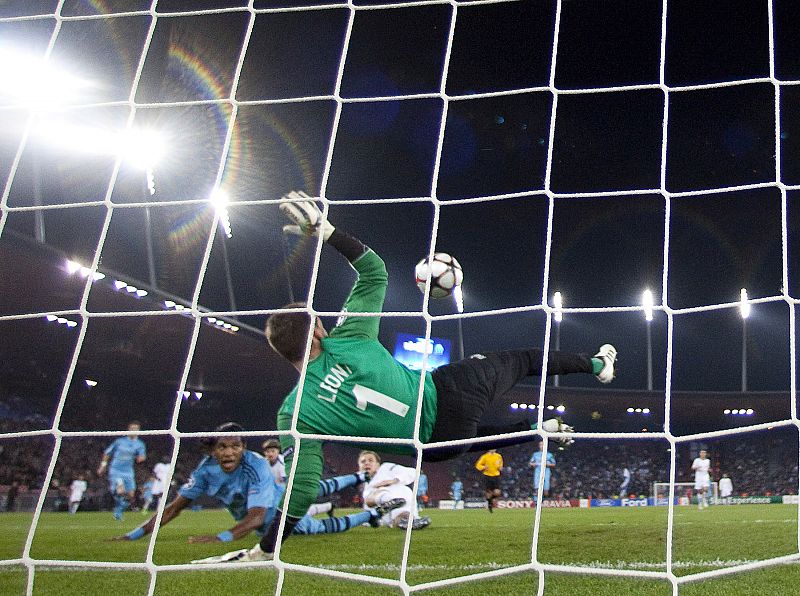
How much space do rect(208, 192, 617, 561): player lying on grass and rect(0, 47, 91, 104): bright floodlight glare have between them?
5.24 m

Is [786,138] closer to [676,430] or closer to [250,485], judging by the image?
[676,430]

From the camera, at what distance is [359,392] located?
2.59m

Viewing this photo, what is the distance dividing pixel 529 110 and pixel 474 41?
9.14 ft

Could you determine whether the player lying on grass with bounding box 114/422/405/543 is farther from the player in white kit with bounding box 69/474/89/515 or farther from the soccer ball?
the player in white kit with bounding box 69/474/89/515

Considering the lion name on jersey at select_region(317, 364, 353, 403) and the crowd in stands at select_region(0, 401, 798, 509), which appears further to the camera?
the crowd in stands at select_region(0, 401, 798, 509)

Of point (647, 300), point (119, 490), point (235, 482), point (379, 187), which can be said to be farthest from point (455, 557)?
point (647, 300)

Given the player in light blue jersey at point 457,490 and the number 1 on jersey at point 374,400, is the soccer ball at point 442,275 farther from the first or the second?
the player in light blue jersey at point 457,490

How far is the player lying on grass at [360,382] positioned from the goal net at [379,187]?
16.7ft

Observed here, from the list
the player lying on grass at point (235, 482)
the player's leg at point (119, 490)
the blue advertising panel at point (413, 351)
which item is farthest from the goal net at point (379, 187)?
the player lying on grass at point (235, 482)

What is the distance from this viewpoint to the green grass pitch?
8.53ft

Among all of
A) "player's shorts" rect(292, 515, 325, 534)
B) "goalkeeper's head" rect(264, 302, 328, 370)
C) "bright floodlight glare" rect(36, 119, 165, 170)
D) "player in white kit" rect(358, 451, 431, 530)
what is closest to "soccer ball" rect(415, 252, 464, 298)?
"goalkeeper's head" rect(264, 302, 328, 370)

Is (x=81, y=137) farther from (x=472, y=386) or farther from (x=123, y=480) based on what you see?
(x=472, y=386)

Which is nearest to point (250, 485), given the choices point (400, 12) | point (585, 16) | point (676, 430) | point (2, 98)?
point (2, 98)

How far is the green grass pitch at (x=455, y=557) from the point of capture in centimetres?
260
